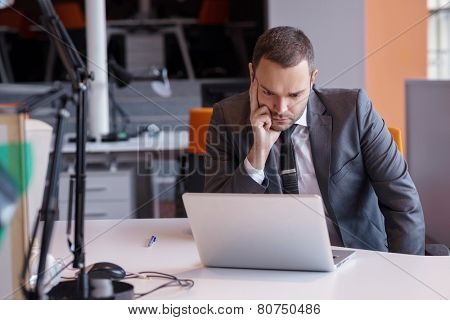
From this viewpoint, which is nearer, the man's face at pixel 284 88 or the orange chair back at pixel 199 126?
the man's face at pixel 284 88

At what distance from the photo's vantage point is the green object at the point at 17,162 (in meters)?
1.21

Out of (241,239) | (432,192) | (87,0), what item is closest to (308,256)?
(241,239)

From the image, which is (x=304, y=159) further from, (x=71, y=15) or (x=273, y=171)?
(x=71, y=15)

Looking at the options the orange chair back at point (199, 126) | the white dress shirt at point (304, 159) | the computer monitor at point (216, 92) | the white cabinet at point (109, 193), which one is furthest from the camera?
the computer monitor at point (216, 92)

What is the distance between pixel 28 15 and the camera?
29.7 feet

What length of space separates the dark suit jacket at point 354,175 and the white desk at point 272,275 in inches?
13.5

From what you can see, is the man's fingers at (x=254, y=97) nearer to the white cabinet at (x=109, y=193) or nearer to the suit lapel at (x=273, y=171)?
the suit lapel at (x=273, y=171)

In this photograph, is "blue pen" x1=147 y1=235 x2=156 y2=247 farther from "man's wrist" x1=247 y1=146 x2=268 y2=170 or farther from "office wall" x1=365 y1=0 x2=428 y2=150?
"office wall" x1=365 y1=0 x2=428 y2=150

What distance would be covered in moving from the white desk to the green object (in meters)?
0.42

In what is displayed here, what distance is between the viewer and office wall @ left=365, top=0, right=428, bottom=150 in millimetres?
5988

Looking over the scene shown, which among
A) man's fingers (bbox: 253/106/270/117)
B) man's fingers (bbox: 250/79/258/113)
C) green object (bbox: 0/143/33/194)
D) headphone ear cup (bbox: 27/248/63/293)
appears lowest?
headphone ear cup (bbox: 27/248/63/293)

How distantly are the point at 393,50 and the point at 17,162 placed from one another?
210 inches

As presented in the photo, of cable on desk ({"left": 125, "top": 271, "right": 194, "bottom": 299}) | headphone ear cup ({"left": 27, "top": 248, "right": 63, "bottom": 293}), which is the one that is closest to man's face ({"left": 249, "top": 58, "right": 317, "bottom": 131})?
cable on desk ({"left": 125, "top": 271, "right": 194, "bottom": 299})

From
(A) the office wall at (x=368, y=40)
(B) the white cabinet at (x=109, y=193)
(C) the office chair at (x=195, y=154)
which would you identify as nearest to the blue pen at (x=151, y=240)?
(C) the office chair at (x=195, y=154)
